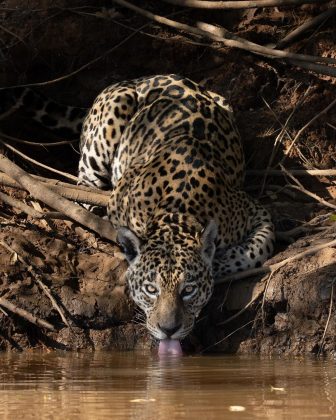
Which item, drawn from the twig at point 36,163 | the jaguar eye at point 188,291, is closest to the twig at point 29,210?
the twig at point 36,163

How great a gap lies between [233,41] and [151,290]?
337 centimetres

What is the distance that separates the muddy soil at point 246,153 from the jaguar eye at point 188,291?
0.41 meters

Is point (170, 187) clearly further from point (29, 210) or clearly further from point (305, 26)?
point (305, 26)

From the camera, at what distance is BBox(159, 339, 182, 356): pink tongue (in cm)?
935

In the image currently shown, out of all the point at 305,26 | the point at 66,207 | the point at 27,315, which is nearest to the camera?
the point at 27,315

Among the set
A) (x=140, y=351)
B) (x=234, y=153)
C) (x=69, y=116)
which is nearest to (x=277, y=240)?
(x=234, y=153)

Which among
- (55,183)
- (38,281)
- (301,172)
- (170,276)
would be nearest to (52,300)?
(38,281)

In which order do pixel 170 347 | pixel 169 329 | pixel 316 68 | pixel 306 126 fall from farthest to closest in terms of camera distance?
pixel 306 126 → pixel 316 68 → pixel 170 347 → pixel 169 329

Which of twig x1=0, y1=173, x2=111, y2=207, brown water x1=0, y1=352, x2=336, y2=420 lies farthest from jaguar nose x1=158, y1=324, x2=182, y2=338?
twig x1=0, y1=173, x2=111, y2=207

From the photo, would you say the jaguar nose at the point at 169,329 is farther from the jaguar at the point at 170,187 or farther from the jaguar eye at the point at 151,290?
the jaguar eye at the point at 151,290

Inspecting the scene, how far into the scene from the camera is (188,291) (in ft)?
31.5

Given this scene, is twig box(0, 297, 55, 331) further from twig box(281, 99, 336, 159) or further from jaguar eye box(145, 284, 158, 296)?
twig box(281, 99, 336, 159)

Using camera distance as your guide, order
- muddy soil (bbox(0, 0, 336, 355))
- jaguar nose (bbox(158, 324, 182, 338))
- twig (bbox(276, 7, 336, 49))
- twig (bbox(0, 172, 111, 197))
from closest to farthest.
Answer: jaguar nose (bbox(158, 324, 182, 338)) < muddy soil (bbox(0, 0, 336, 355)) < twig (bbox(0, 172, 111, 197)) < twig (bbox(276, 7, 336, 49))

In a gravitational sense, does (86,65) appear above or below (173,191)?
above
